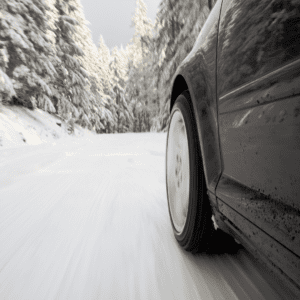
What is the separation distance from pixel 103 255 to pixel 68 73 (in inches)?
577

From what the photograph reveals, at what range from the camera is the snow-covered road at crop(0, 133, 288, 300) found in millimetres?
1024

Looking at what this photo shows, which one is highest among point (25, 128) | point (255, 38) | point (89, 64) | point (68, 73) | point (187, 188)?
point (89, 64)

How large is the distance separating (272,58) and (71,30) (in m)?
16.3

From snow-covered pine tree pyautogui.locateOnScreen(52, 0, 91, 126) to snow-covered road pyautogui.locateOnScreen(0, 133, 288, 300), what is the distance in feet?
39.0

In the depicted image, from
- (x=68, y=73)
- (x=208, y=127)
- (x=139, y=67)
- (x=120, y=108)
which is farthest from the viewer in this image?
(x=120, y=108)

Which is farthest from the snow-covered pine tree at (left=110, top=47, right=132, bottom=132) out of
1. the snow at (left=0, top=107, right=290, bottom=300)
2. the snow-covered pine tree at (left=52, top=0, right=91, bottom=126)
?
the snow at (left=0, top=107, right=290, bottom=300)

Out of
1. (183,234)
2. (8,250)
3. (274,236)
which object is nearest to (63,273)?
(8,250)

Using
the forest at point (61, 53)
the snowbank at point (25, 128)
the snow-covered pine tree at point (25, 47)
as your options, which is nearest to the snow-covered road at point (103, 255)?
the snowbank at point (25, 128)

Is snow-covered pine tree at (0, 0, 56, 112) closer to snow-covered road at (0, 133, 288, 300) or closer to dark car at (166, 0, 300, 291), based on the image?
snow-covered road at (0, 133, 288, 300)

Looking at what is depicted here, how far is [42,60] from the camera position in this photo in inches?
400

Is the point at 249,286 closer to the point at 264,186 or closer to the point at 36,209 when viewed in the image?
the point at 264,186

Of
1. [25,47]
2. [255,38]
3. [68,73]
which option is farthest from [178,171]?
[68,73]

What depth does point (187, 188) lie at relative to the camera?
4.23 feet

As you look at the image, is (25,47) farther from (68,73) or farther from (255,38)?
(255,38)
